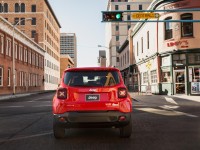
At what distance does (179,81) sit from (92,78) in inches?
901

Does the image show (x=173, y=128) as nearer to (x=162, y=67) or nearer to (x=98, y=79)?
(x=98, y=79)

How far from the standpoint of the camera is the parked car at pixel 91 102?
639 cm

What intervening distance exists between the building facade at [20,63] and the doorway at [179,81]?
16.8 metres

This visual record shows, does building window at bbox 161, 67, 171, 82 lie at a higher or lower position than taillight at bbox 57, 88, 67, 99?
higher

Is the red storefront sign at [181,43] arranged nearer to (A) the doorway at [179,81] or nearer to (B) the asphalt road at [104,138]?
(A) the doorway at [179,81]

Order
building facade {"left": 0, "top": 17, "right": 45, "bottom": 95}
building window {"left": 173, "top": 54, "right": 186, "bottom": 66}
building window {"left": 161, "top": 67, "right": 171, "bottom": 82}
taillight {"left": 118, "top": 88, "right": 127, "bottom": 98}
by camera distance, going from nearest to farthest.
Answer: taillight {"left": 118, "top": 88, "right": 127, "bottom": 98} → building window {"left": 173, "top": 54, "right": 186, "bottom": 66} → building window {"left": 161, "top": 67, "right": 171, "bottom": 82} → building facade {"left": 0, "top": 17, "right": 45, "bottom": 95}

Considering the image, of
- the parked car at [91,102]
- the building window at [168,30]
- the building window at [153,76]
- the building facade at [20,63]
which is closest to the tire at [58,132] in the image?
the parked car at [91,102]

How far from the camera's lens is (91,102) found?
650cm

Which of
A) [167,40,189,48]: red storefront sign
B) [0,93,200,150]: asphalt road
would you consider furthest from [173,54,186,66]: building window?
[0,93,200,150]: asphalt road

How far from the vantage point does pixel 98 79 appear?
22.3 ft

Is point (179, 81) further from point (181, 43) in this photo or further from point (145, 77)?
point (145, 77)

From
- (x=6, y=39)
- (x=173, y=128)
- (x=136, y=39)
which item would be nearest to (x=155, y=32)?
(x=136, y=39)

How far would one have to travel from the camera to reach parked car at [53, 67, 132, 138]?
6.39m

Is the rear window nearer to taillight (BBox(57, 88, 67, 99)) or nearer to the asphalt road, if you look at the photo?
taillight (BBox(57, 88, 67, 99))
